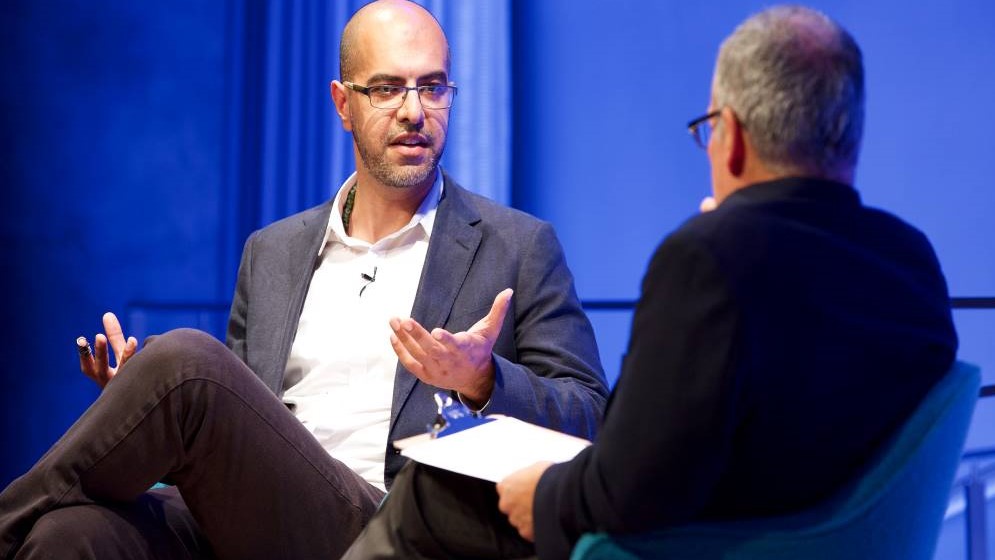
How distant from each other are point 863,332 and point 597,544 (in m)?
0.33

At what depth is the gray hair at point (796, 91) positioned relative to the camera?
1.14 meters

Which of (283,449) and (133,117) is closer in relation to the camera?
(283,449)

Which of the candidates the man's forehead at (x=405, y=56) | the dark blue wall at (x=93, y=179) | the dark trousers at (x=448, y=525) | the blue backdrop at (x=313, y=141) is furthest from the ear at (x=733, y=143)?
the dark blue wall at (x=93, y=179)

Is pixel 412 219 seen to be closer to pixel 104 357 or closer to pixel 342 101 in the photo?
pixel 342 101

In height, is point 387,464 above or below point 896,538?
below

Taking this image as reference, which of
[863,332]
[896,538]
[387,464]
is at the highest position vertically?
[863,332]

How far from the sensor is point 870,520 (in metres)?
1.12

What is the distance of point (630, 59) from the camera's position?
354cm

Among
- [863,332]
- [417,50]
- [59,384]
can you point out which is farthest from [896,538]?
[59,384]

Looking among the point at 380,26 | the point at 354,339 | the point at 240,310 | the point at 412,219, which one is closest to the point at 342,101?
the point at 380,26

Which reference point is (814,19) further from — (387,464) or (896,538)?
(387,464)

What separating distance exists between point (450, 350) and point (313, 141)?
2.24 meters

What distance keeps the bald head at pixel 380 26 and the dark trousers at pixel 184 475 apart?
2.94ft

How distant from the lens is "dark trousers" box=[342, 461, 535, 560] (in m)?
1.34
